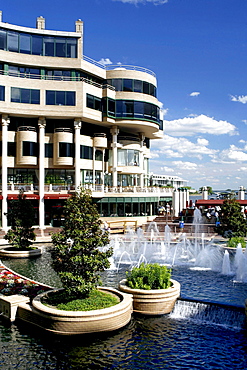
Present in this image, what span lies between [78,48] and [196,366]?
4327cm

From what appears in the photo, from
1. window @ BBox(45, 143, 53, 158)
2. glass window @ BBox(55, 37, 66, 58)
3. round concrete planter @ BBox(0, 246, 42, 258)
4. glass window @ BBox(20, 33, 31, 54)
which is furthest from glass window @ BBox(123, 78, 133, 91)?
round concrete planter @ BBox(0, 246, 42, 258)

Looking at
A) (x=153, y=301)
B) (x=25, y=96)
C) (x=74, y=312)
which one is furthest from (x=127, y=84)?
(x=74, y=312)

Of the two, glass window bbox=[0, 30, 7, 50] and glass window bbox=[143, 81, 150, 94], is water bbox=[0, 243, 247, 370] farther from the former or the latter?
glass window bbox=[143, 81, 150, 94]

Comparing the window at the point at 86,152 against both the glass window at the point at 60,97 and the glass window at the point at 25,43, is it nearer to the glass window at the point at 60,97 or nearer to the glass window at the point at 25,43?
the glass window at the point at 60,97

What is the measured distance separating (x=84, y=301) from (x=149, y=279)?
10.4 feet

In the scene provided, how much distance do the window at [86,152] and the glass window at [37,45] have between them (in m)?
12.8

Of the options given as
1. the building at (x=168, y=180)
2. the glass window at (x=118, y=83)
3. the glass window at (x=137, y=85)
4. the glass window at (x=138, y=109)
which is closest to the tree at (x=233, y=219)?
the glass window at (x=138, y=109)

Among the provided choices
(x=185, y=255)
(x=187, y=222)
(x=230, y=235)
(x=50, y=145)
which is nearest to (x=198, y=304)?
(x=185, y=255)

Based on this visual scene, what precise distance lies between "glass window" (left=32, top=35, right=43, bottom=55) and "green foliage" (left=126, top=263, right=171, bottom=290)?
1469 inches

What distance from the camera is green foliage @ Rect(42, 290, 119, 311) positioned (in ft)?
47.7

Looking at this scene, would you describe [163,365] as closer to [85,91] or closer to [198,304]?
[198,304]

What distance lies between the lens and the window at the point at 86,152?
163 feet

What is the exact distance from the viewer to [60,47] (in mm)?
47250

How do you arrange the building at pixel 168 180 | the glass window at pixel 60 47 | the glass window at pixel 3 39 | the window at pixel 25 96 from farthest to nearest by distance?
the building at pixel 168 180 < the glass window at pixel 60 47 < the window at pixel 25 96 < the glass window at pixel 3 39
